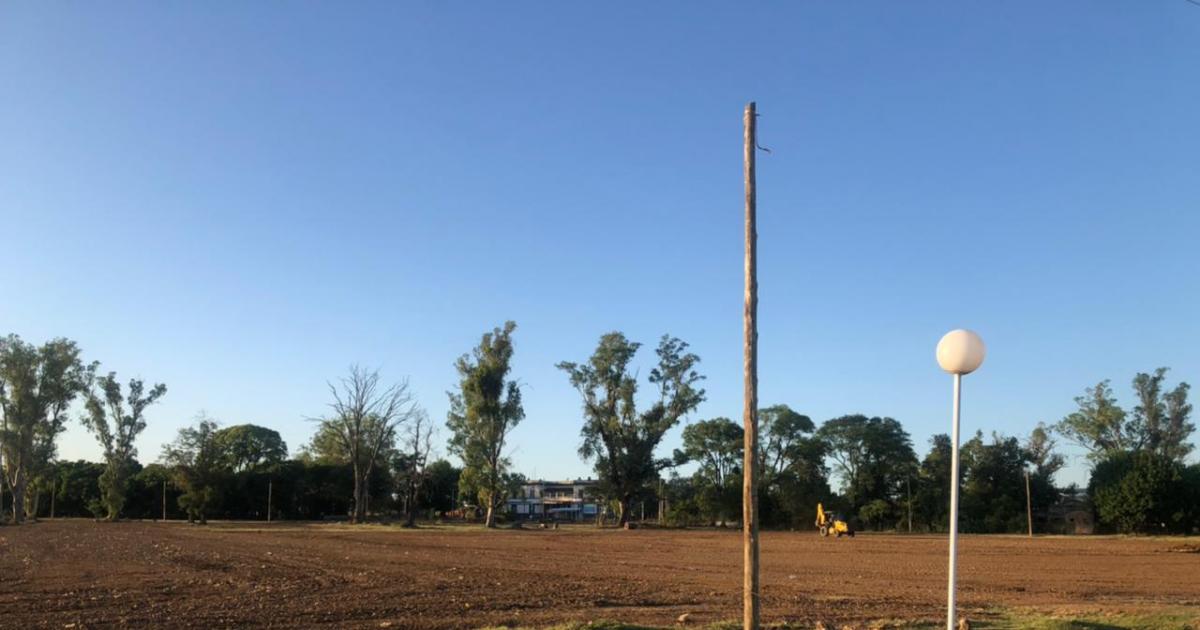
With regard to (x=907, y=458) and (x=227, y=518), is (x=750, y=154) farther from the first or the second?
(x=227, y=518)

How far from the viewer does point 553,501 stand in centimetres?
14875

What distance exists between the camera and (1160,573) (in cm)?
2778

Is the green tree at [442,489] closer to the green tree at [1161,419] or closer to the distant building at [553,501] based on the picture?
the distant building at [553,501]

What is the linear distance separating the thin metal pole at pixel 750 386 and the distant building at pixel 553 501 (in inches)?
4815

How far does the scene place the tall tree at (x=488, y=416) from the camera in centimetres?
7175

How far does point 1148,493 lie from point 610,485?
1709 inches

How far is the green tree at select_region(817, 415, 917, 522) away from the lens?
83250 millimetres

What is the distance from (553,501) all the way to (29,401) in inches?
3547

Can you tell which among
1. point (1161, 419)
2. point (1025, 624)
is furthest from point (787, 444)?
point (1025, 624)

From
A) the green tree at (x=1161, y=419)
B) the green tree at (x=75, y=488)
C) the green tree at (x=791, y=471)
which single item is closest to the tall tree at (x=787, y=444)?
the green tree at (x=791, y=471)

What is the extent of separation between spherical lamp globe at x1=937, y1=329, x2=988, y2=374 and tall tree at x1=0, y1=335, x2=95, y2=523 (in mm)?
80989

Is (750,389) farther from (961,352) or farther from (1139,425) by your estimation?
(1139,425)

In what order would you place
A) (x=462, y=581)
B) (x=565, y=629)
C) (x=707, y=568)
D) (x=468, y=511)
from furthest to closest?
(x=468, y=511) → (x=707, y=568) → (x=462, y=581) → (x=565, y=629)

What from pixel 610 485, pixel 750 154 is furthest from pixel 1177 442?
pixel 750 154
